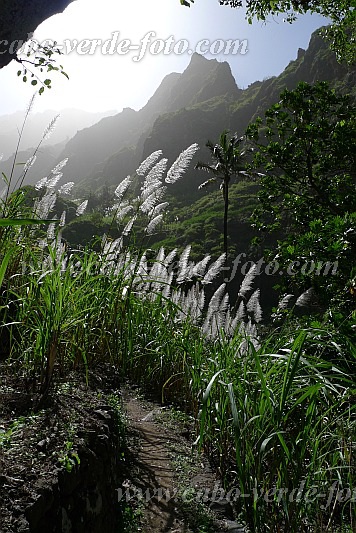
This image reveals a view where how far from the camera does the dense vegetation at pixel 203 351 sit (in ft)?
6.89

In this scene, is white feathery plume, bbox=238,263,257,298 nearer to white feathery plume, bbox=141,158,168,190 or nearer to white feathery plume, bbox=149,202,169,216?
white feathery plume, bbox=149,202,169,216

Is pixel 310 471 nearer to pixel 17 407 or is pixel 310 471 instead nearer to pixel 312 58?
pixel 17 407

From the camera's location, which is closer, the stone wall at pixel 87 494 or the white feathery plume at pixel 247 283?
the stone wall at pixel 87 494

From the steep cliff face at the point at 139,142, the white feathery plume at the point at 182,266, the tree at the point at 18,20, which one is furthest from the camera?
the steep cliff face at the point at 139,142

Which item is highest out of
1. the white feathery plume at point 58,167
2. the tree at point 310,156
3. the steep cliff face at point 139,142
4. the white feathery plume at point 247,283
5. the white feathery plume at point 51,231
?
the steep cliff face at point 139,142

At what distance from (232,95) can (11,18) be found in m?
174

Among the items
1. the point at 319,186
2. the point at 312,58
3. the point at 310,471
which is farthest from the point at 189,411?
the point at 312,58

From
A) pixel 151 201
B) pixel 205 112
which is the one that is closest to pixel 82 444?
pixel 151 201

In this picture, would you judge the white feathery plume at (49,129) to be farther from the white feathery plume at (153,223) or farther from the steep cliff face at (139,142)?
the steep cliff face at (139,142)

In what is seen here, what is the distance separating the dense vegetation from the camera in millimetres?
2100

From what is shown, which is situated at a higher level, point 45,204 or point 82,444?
point 45,204

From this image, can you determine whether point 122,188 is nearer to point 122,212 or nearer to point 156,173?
point 122,212

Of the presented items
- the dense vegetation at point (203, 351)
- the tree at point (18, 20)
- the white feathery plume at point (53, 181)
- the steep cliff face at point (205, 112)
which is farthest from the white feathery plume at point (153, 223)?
the steep cliff face at point (205, 112)

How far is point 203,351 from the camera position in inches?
143
